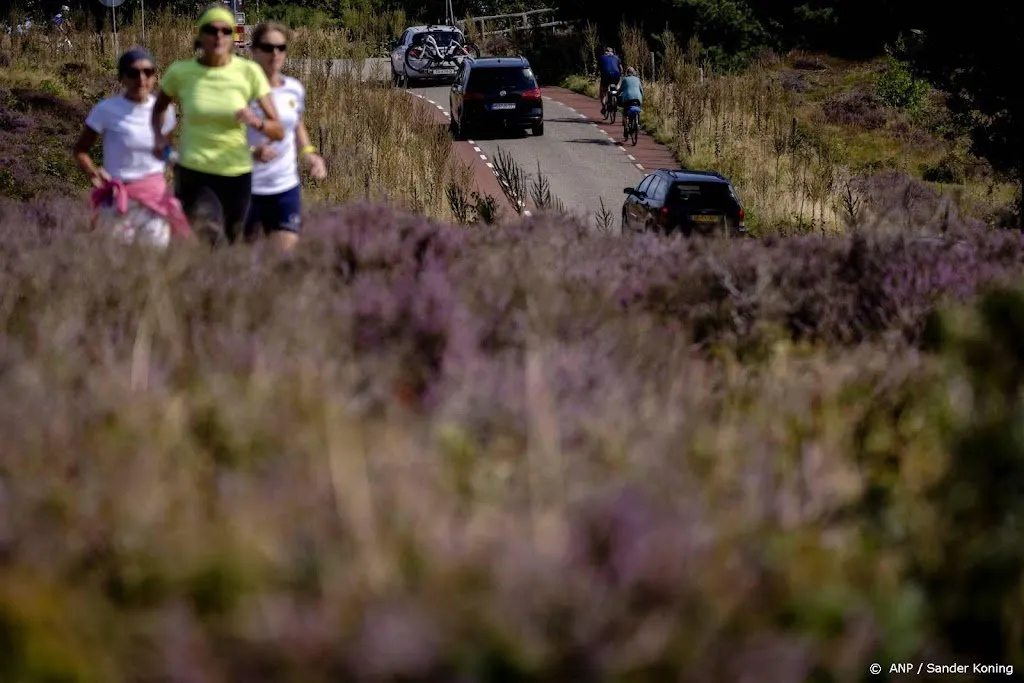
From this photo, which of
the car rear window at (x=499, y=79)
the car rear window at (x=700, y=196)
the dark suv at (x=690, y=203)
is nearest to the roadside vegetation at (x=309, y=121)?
the dark suv at (x=690, y=203)

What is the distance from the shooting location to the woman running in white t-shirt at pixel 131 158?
27.0 feet

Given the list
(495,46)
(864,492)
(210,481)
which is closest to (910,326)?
(864,492)

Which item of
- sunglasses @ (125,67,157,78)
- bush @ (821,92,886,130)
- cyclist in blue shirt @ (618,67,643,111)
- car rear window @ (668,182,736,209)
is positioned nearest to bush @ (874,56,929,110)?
bush @ (821,92,886,130)

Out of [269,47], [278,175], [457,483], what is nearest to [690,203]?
[269,47]

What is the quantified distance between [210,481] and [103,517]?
37cm

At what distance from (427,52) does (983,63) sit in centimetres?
2555

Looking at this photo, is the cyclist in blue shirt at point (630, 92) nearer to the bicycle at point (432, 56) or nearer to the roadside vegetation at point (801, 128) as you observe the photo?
the roadside vegetation at point (801, 128)

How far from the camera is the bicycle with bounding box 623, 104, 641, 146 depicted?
33.3m

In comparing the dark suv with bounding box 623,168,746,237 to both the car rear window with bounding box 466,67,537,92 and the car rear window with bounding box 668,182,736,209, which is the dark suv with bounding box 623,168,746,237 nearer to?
the car rear window with bounding box 668,182,736,209

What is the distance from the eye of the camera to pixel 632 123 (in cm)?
3353

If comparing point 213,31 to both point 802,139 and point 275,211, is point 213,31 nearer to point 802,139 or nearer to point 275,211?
point 275,211

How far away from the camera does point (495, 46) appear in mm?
53406

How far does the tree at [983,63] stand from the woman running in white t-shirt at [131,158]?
14.2 meters

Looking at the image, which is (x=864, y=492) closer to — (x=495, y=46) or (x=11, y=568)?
(x=11, y=568)
